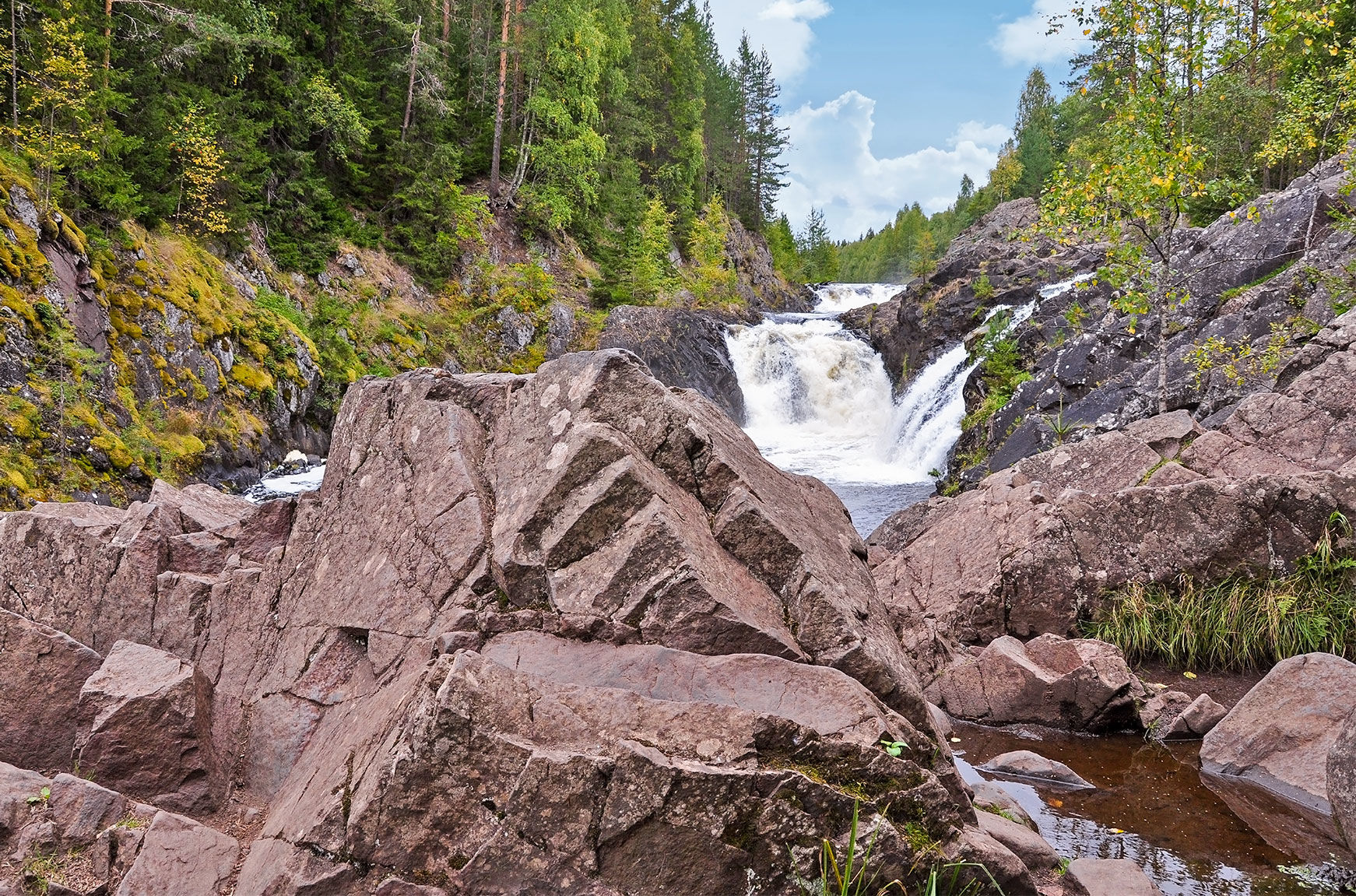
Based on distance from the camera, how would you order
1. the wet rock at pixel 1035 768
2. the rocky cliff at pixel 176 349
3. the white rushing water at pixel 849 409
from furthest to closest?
the white rushing water at pixel 849 409
the rocky cliff at pixel 176 349
the wet rock at pixel 1035 768

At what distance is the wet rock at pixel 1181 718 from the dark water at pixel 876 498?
8.37 meters

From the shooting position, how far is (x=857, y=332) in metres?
33.3

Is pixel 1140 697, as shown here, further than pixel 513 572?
Yes

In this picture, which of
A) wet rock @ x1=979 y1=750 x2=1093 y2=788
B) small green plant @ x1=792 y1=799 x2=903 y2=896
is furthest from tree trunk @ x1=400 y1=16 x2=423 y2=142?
small green plant @ x1=792 y1=799 x2=903 y2=896

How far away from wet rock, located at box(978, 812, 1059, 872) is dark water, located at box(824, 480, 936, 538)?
11.6m

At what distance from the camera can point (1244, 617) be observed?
8820 mm

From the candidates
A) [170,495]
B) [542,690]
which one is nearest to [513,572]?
[542,690]

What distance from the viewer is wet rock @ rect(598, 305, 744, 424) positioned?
30266 mm

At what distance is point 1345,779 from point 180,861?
712cm

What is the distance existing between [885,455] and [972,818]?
20305 millimetres

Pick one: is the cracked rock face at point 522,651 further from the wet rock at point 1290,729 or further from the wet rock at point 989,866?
the wet rock at point 1290,729

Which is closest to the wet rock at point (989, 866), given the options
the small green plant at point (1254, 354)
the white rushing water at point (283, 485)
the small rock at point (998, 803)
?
the small rock at point (998, 803)

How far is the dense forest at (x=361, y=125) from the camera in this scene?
1691 cm

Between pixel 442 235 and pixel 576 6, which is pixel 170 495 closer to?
pixel 442 235
